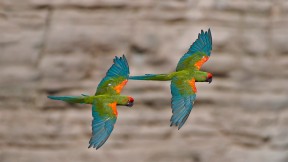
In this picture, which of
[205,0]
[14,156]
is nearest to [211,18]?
[205,0]

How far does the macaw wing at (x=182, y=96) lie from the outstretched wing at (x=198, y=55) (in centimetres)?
10

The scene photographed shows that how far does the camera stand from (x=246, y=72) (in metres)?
8.55

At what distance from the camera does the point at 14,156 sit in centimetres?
827

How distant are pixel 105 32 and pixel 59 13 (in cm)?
45

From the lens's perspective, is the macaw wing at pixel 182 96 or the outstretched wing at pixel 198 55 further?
the outstretched wing at pixel 198 55

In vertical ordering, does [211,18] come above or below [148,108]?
above

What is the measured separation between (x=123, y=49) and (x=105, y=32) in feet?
0.73

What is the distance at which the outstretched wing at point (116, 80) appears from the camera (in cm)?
368

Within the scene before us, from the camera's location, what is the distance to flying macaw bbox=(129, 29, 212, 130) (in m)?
3.56

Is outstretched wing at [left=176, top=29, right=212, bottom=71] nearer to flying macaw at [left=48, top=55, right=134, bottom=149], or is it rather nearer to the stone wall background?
flying macaw at [left=48, top=55, right=134, bottom=149]

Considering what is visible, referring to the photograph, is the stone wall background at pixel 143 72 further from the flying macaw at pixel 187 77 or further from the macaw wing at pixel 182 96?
the macaw wing at pixel 182 96

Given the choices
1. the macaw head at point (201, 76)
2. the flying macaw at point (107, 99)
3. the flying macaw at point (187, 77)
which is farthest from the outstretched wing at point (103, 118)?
the macaw head at point (201, 76)

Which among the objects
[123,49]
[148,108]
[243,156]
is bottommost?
[243,156]

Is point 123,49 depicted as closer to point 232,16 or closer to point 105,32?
point 105,32
